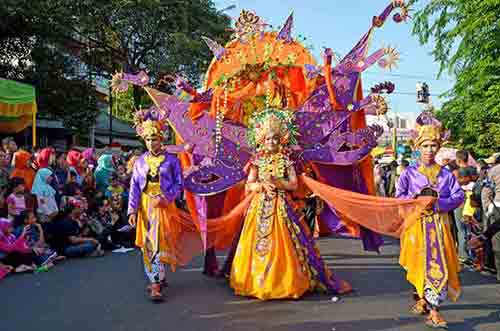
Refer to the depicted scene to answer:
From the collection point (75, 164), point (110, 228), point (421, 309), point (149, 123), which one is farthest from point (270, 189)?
point (75, 164)

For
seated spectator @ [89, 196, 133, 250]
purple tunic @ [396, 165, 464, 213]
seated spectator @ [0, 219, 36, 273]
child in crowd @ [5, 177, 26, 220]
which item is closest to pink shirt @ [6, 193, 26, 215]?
child in crowd @ [5, 177, 26, 220]

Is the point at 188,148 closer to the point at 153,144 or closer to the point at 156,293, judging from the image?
the point at 153,144

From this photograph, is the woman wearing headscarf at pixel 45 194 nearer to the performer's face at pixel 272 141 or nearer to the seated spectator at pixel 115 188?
the seated spectator at pixel 115 188

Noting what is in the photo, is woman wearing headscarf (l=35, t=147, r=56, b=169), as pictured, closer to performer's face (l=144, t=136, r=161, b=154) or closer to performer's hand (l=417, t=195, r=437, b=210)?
performer's face (l=144, t=136, r=161, b=154)

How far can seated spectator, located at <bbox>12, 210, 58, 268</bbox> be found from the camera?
638 cm

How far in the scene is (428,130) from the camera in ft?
13.6

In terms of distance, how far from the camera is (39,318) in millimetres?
4285

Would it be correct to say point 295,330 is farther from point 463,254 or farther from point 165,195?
point 463,254

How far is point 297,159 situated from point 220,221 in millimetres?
1095

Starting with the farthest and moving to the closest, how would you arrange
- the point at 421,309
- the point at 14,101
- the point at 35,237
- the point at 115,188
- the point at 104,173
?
the point at 14,101 < the point at 104,173 < the point at 115,188 < the point at 35,237 < the point at 421,309

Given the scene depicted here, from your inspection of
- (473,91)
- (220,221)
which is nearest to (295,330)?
(220,221)

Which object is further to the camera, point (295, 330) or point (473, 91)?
point (473, 91)

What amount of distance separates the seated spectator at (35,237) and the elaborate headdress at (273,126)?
3466 mm

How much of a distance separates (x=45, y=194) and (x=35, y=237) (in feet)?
2.68
